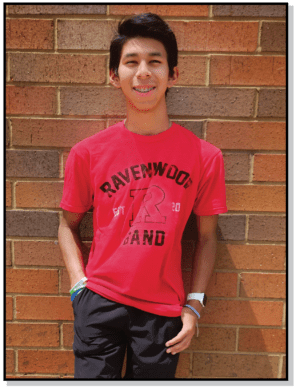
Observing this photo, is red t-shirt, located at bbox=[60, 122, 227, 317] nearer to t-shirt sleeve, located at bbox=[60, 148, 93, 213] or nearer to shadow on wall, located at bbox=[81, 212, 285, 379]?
t-shirt sleeve, located at bbox=[60, 148, 93, 213]

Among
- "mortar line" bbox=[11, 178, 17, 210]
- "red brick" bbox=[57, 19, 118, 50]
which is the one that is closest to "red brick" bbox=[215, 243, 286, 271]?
"mortar line" bbox=[11, 178, 17, 210]

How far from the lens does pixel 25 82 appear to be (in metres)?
1.74

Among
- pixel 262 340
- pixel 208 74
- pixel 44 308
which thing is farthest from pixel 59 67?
pixel 262 340

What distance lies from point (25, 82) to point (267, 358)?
2140 millimetres

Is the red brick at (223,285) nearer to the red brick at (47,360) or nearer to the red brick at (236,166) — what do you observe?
the red brick at (236,166)

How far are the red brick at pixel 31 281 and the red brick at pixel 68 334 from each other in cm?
22

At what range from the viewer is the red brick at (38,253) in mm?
1831

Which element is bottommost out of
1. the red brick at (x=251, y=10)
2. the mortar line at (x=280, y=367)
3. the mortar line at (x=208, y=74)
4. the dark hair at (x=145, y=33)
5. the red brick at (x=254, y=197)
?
the mortar line at (x=280, y=367)

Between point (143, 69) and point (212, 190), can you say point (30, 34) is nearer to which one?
point (143, 69)

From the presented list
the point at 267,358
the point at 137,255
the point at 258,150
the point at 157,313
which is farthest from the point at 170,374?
the point at 258,150

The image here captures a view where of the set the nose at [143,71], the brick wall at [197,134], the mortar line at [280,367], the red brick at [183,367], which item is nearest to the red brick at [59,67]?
the brick wall at [197,134]

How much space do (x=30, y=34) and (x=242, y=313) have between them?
6.52 ft

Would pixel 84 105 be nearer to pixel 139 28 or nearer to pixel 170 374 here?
pixel 139 28

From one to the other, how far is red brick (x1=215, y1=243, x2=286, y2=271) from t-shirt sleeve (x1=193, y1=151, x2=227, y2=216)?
378 mm
